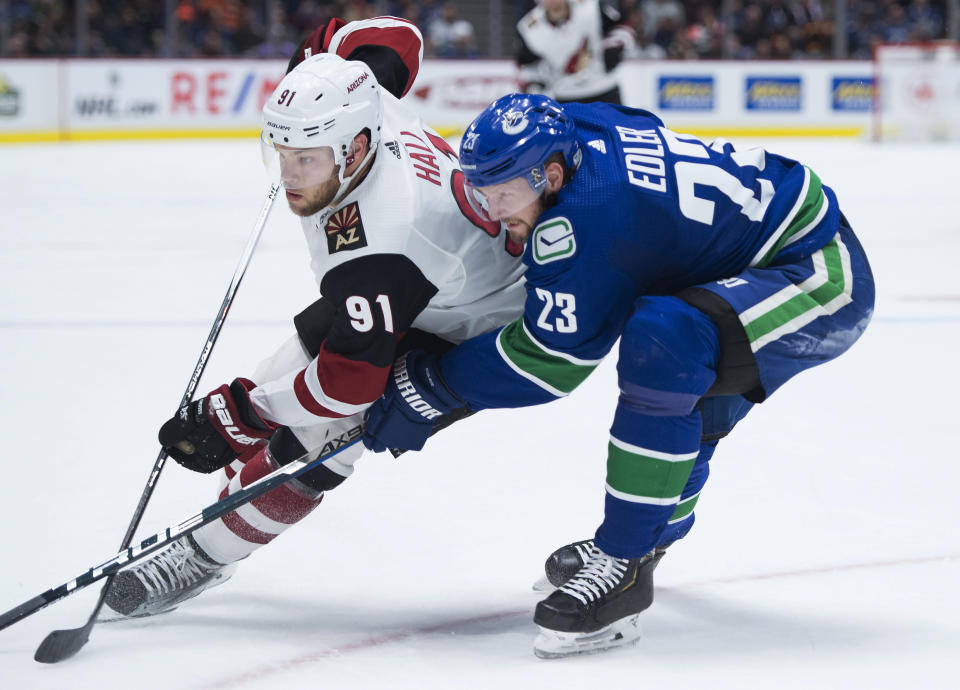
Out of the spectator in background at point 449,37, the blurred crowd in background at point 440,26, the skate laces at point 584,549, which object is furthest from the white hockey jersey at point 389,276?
the spectator in background at point 449,37

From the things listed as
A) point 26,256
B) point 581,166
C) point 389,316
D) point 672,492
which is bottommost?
point 26,256

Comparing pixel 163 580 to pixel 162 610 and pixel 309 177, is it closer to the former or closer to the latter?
pixel 162 610

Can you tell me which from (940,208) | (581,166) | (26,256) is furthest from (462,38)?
(581,166)

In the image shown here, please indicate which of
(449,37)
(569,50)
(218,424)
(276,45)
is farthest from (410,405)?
(449,37)

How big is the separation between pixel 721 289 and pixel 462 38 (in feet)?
38.4

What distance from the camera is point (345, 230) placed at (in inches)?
81.8

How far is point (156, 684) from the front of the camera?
6.48 feet

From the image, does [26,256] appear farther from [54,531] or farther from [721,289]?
[721,289]

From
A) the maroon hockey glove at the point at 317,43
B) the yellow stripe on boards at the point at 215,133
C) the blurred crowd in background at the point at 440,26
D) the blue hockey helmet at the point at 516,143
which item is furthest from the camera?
the blurred crowd in background at the point at 440,26

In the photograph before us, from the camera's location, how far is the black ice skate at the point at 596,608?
2.08 m

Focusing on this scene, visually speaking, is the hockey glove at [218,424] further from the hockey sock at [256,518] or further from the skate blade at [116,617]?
the skate blade at [116,617]

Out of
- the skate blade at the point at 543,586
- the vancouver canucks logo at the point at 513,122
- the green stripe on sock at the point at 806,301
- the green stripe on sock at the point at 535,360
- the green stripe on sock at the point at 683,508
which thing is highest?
the vancouver canucks logo at the point at 513,122

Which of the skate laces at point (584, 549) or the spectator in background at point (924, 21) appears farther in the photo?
the spectator in background at point (924, 21)

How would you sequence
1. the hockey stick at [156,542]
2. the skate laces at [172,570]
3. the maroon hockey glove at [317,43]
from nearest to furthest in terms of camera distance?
the hockey stick at [156,542] → the skate laces at [172,570] → the maroon hockey glove at [317,43]
